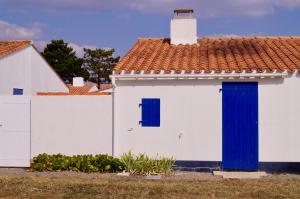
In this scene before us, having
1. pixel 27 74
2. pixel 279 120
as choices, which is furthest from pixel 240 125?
pixel 27 74

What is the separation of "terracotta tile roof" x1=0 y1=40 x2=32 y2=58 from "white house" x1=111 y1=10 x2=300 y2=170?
19.4ft

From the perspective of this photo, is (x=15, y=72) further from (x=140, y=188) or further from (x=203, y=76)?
(x=140, y=188)

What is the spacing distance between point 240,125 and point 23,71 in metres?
9.94

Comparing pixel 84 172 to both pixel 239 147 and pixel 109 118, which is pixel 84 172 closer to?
pixel 109 118

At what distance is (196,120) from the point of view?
14469 millimetres

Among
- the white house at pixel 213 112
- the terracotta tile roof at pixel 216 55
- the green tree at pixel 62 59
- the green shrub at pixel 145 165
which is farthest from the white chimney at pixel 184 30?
the green tree at pixel 62 59

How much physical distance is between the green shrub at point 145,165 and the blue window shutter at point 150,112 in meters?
1.15

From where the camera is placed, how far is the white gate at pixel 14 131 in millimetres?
15062


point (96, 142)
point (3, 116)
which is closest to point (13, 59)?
point (3, 116)

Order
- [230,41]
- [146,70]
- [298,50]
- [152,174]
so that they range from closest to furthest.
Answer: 1. [152,174]
2. [146,70]
3. [298,50]
4. [230,41]

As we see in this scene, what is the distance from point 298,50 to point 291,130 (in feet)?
10.5

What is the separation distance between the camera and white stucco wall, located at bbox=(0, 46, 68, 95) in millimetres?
18453

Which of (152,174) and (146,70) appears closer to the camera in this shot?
(152,174)

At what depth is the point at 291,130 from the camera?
46.5 feet
